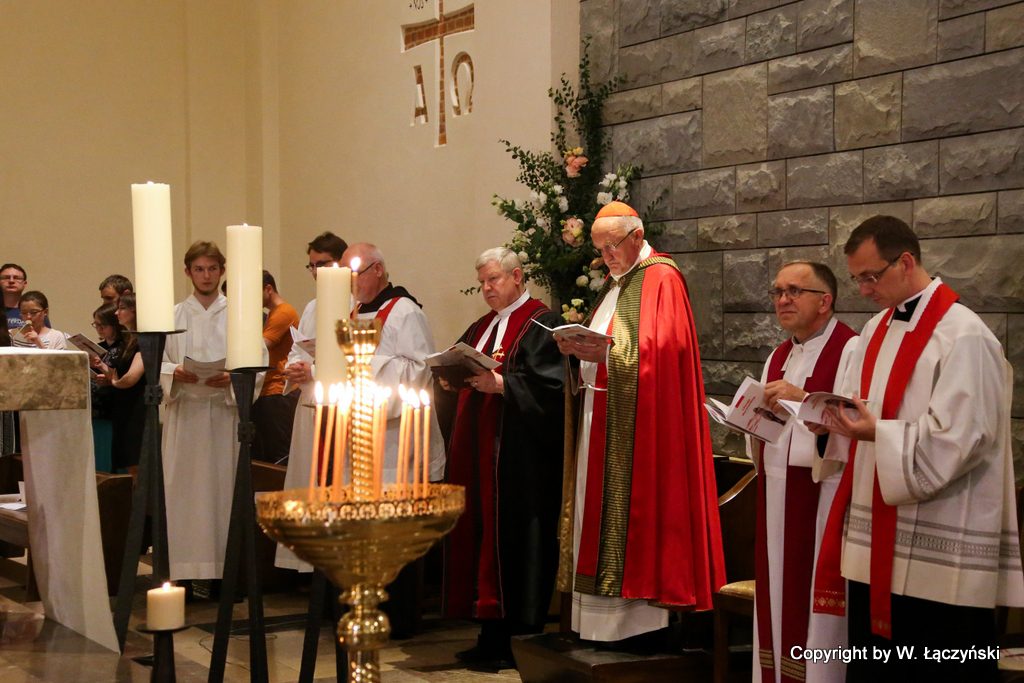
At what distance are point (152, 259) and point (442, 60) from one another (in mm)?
5754

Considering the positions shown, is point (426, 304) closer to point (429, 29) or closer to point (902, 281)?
point (429, 29)

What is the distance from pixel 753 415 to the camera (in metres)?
3.79

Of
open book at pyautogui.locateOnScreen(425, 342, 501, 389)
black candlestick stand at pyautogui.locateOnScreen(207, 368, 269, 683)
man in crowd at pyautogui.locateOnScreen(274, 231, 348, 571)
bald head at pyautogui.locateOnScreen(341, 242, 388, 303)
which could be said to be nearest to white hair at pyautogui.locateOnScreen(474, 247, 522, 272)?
open book at pyautogui.locateOnScreen(425, 342, 501, 389)

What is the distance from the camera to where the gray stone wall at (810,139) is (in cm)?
468

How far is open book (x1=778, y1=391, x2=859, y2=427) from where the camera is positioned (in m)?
3.27

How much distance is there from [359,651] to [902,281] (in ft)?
7.61

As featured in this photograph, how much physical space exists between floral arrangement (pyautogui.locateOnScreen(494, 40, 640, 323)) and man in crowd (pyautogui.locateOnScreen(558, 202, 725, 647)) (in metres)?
1.23

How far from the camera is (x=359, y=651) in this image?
5.08 ft

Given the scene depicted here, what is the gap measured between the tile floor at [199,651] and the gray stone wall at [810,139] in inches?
66.6

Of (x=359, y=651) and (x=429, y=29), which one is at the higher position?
(x=429, y=29)

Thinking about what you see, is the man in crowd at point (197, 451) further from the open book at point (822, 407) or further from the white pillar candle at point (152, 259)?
the white pillar candle at point (152, 259)

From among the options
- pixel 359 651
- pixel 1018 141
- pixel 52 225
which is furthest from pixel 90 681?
pixel 52 225

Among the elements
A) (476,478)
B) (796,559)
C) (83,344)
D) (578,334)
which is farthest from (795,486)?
(83,344)

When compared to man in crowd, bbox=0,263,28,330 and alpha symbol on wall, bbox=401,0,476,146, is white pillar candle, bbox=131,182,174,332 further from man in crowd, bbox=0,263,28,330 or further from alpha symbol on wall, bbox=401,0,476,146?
man in crowd, bbox=0,263,28,330
